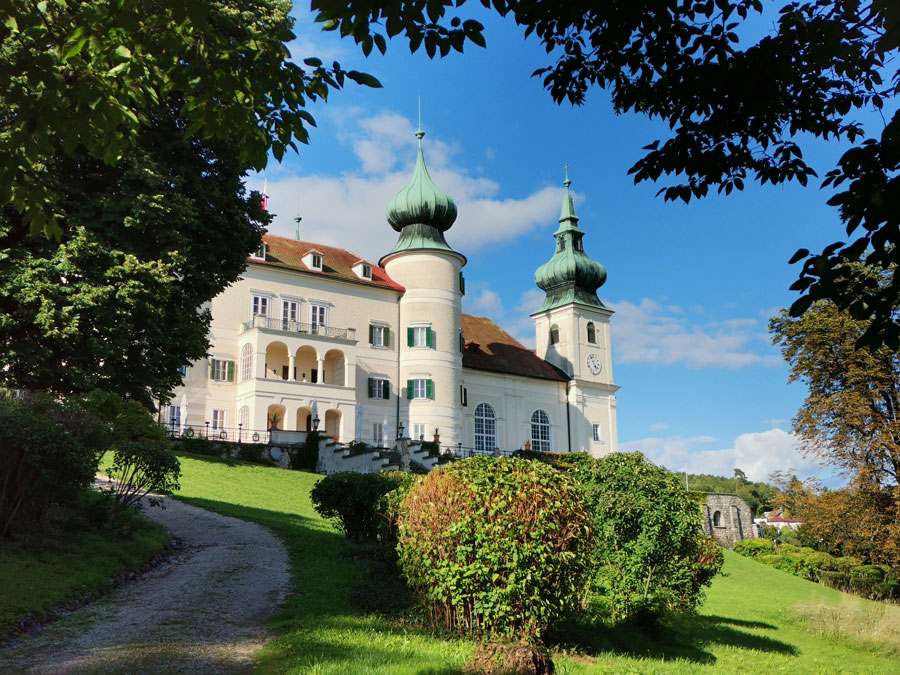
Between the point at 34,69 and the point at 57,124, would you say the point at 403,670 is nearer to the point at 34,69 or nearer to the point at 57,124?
the point at 57,124

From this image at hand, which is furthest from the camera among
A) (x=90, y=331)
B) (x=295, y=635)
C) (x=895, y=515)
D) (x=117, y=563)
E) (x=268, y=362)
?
(x=268, y=362)

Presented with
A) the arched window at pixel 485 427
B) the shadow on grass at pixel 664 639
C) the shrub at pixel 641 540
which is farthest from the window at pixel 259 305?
the shrub at pixel 641 540

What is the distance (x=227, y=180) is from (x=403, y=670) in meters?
18.9

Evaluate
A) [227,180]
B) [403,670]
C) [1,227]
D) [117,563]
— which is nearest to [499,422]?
[227,180]

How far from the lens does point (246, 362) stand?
3969cm

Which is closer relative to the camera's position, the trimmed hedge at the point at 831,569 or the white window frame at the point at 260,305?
the trimmed hedge at the point at 831,569

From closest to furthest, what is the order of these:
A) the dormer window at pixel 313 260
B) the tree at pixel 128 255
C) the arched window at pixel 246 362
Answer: the tree at pixel 128 255
the arched window at pixel 246 362
the dormer window at pixel 313 260

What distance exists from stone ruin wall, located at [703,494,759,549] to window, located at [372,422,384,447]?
19.8 metres

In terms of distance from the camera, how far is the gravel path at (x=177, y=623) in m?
6.52

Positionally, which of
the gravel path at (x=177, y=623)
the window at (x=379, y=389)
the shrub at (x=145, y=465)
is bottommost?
the gravel path at (x=177, y=623)

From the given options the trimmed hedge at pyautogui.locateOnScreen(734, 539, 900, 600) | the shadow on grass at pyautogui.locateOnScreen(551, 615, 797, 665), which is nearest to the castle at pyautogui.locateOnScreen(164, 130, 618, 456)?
the trimmed hedge at pyautogui.locateOnScreen(734, 539, 900, 600)

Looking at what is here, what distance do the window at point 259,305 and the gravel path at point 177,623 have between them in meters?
28.9

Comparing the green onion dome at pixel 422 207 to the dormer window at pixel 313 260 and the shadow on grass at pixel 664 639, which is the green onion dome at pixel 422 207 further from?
the shadow on grass at pixel 664 639

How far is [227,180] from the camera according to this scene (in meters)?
22.5
